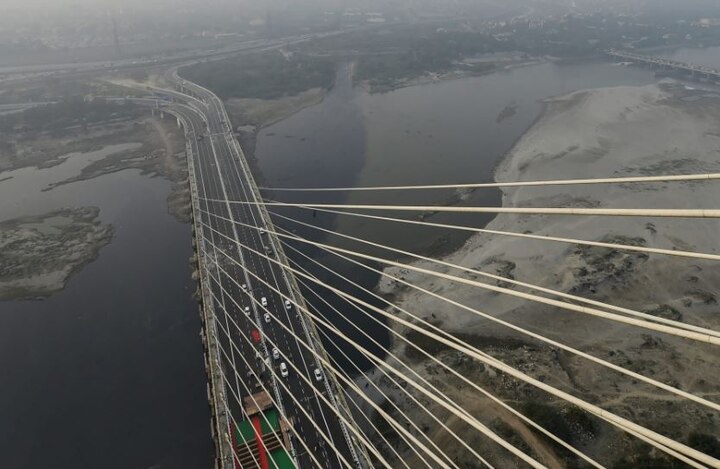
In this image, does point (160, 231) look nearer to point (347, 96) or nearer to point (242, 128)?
point (242, 128)

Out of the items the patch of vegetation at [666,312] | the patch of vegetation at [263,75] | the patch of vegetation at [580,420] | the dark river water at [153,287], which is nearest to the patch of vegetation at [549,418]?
the patch of vegetation at [580,420]

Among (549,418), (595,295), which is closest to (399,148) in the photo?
(595,295)

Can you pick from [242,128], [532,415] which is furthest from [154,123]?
[532,415]

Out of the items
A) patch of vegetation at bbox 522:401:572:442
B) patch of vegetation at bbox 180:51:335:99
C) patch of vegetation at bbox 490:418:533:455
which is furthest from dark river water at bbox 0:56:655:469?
patch of vegetation at bbox 180:51:335:99

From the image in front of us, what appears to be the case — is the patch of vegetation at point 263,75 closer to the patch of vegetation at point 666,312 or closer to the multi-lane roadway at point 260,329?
the multi-lane roadway at point 260,329

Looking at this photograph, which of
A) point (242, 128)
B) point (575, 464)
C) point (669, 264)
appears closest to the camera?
point (575, 464)

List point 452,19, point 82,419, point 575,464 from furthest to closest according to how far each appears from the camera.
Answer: point 452,19
point 82,419
point 575,464
